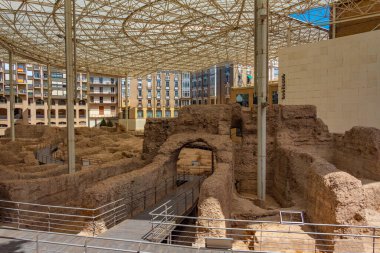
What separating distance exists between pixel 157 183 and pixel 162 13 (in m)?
19.8

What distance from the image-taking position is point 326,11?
95.4 feet

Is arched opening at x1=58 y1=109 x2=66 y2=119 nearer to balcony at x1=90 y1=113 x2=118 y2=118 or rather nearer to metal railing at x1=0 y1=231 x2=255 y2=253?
balcony at x1=90 y1=113 x2=118 y2=118

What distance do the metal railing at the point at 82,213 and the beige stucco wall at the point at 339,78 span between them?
14.7 m

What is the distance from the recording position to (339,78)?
2280 cm

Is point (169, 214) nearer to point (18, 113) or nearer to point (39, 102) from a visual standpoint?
point (18, 113)

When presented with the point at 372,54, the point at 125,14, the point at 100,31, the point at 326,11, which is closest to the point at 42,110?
the point at 100,31

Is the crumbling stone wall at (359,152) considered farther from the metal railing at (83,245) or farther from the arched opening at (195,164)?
the metal railing at (83,245)

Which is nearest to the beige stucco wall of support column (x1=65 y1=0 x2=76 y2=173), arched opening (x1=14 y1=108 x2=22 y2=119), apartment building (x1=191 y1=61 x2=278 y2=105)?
support column (x1=65 y1=0 x2=76 y2=173)

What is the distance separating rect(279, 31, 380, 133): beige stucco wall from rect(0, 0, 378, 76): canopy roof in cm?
287

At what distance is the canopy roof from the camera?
88.6ft

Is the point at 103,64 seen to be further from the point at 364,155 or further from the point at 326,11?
the point at 364,155

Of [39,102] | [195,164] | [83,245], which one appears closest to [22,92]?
[39,102]

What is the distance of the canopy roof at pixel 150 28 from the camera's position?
2700cm

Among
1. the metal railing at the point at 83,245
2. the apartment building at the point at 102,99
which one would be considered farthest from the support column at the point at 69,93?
the apartment building at the point at 102,99
